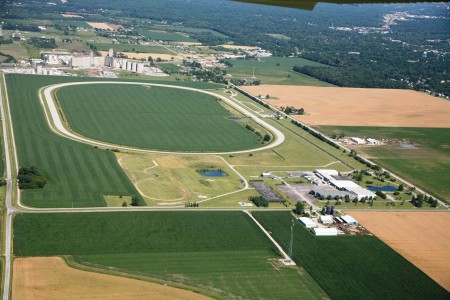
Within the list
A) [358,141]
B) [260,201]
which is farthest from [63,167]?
[358,141]

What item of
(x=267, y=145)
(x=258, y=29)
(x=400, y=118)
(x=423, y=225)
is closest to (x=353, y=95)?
(x=400, y=118)

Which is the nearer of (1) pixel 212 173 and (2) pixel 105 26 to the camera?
(1) pixel 212 173

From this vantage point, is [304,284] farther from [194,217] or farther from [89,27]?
[89,27]

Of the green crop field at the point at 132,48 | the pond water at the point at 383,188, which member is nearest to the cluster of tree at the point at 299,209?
the pond water at the point at 383,188

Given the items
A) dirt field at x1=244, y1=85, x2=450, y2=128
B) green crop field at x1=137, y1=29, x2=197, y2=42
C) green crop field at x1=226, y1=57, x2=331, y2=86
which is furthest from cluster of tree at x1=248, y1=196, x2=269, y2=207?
green crop field at x1=137, y1=29, x2=197, y2=42

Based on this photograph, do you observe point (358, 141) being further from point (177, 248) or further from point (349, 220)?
point (177, 248)
